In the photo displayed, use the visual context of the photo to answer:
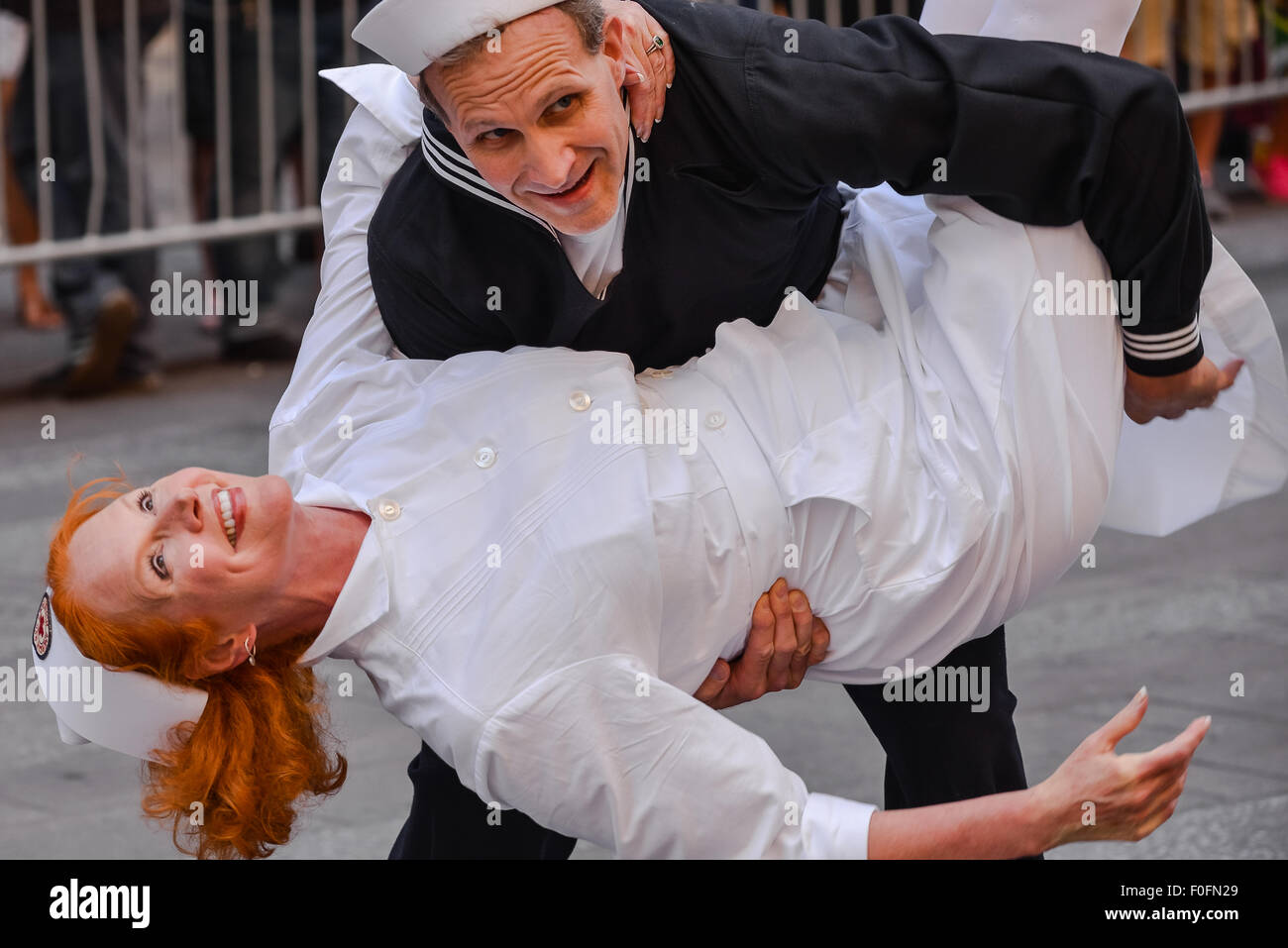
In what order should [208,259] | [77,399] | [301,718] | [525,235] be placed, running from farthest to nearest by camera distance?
1. [208,259]
2. [77,399]
3. [301,718]
4. [525,235]

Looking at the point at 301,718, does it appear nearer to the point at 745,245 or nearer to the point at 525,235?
the point at 525,235

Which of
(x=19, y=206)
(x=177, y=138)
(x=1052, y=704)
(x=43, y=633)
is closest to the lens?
(x=43, y=633)

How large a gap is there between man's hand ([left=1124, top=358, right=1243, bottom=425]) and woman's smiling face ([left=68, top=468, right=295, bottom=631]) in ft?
3.85

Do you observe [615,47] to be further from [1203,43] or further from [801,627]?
[1203,43]

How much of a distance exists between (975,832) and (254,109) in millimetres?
4914

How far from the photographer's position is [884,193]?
8.72ft

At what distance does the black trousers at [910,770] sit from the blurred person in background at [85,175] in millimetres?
Result: 3676

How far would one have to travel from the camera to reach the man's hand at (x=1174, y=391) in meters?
2.48

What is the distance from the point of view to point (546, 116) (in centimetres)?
214

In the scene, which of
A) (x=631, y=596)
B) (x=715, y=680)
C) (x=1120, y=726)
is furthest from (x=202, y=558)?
(x=1120, y=726)

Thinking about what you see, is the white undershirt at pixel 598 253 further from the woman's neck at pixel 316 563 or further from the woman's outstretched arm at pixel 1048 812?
the woman's outstretched arm at pixel 1048 812

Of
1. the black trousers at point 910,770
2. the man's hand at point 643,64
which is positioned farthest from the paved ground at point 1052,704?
the man's hand at point 643,64
